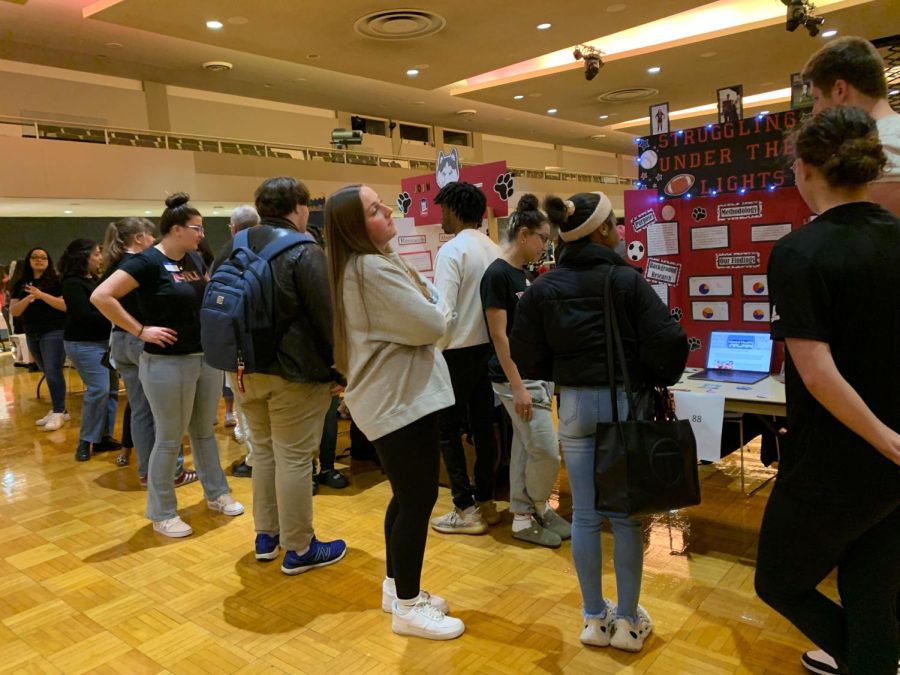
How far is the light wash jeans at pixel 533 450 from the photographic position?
2.70 metres

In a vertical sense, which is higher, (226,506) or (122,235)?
(122,235)

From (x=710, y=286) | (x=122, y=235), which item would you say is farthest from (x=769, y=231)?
(x=122, y=235)

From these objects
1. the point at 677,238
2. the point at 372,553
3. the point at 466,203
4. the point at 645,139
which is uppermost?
the point at 645,139

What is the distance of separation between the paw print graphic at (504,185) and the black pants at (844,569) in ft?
8.49

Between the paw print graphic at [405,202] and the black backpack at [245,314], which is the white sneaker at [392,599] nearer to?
the black backpack at [245,314]

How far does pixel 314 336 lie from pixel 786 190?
2.17 meters

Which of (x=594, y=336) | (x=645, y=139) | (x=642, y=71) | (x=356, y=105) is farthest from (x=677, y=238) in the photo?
(x=356, y=105)

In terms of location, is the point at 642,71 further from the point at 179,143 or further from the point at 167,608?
the point at 167,608

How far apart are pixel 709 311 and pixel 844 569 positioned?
1952mm

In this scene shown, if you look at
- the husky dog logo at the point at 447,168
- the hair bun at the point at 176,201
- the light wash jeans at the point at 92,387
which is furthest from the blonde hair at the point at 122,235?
the husky dog logo at the point at 447,168

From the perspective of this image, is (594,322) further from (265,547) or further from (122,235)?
(122,235)

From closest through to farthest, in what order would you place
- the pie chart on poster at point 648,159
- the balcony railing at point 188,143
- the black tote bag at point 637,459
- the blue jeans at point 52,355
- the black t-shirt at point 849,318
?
the black t-shirt at point 849,318
the black tote bag at point 637,459
the pie chart on poster at point 648,159
the blue jeans at point 52,355
the balcony railing at point 188,143

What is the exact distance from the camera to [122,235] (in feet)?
11.4

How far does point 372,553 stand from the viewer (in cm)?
279
